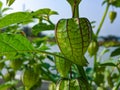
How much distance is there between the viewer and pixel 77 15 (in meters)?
0.67

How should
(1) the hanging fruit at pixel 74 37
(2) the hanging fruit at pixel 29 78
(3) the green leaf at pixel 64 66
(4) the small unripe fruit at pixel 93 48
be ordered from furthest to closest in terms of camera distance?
(4) the small unripe fruit at pixel 93 48
(2) the hanging fruit at pixel 29 78
(3) the green leaf at pixel 64 66
(1) the hanging fruit at pixel 74 37

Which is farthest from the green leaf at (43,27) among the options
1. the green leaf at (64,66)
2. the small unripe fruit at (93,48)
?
the small unripe fruit at (93,48)

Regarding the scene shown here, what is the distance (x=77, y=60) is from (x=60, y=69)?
0.56ft

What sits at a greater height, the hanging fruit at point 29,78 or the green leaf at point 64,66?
the green leaf at point 64,66

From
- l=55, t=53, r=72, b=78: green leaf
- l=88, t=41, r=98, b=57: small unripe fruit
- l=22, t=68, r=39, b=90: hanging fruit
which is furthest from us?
l=88, t=41, r=98, b=57: small unripe fruit

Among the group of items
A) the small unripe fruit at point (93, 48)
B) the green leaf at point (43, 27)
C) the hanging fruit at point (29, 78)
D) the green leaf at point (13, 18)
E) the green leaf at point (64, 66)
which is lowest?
the hanging fruit at point (29, 78)

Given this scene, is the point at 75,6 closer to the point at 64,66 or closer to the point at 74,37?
the point at 74,37

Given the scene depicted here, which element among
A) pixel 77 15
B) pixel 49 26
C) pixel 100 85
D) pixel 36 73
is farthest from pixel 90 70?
pixel 77 15

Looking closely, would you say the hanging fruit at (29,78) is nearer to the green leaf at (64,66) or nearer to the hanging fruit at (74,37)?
the green leaf at (64,66)

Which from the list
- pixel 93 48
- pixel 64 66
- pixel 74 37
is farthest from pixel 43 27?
pixel 93 48

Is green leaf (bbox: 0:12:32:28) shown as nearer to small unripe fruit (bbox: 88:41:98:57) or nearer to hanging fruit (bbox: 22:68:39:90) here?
hanging fruit (bbox: 22:68:39:90)

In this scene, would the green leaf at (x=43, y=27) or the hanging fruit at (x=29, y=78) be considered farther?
the hanging fruit at (x=29, y=78)

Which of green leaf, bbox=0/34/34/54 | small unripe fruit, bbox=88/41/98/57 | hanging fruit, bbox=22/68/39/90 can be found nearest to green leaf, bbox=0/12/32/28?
green leaf, bbox=0/34/34/54

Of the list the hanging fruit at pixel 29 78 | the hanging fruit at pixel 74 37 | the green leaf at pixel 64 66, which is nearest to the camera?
the hanging fruit at pixel 74 37
